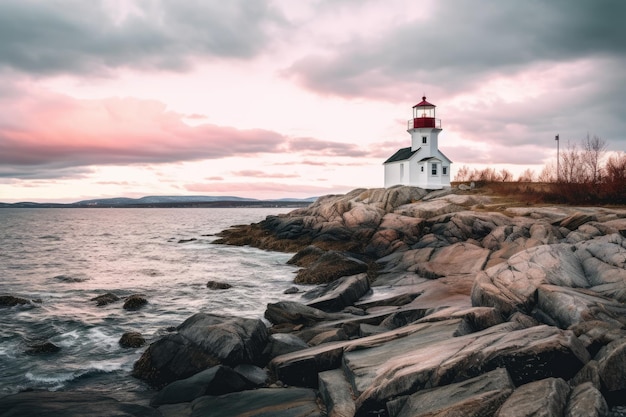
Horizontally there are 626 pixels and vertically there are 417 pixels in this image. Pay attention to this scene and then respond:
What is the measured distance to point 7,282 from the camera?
84.3ft

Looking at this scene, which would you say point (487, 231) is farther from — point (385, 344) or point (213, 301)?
point (385, 344)

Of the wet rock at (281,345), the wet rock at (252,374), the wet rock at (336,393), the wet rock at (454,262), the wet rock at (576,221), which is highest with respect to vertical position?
the wet rock at (576,221)

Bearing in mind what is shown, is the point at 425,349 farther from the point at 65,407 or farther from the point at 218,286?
the point at 218,286

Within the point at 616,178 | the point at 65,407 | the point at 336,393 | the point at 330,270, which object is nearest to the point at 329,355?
the point at 336,393

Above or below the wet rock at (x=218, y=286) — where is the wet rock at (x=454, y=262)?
above

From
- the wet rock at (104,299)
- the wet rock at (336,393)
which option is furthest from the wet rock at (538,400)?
the wet rock at (104,299)

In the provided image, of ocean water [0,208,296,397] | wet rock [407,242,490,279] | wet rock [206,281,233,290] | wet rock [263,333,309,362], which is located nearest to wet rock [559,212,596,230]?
wet rock [407,242,490,279]

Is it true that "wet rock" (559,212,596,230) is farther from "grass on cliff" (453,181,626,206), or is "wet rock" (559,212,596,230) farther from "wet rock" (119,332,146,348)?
"wet rock" (119,332,146,348)

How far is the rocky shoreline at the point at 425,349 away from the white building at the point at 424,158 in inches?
1070

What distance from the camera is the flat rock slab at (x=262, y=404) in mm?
7578

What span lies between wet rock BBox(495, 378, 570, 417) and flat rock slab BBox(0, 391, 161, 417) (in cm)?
609

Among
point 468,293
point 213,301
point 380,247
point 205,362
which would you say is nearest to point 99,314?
point 213,301

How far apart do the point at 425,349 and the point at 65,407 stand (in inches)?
259

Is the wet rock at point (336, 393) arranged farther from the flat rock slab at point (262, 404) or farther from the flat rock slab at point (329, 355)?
the flat rock slab at point (329, 355)
